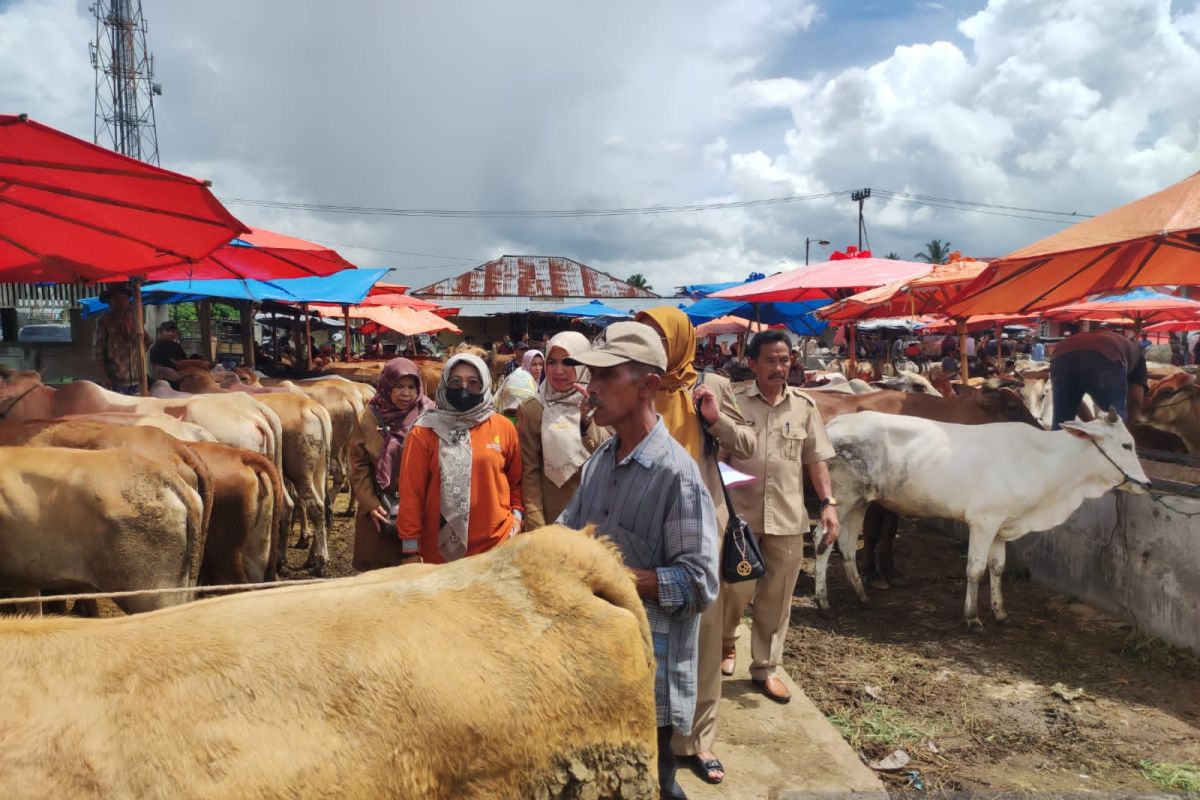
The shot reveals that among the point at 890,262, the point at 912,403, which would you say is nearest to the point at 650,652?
the point at 912,403

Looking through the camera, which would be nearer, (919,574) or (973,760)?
(973,760)

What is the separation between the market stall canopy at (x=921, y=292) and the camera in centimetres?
832

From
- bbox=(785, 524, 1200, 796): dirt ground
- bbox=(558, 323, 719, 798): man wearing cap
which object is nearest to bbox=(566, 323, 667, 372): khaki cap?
bbox=(558, 323, 719, 798): man wearing cap

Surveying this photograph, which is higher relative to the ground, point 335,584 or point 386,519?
point 335,584

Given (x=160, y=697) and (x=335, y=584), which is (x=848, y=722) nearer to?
(x=335, y=584)

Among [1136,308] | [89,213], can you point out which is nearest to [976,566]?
[89,213]

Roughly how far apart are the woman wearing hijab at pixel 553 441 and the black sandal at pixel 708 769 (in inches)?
50.4

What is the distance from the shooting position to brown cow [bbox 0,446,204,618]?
4117 mm

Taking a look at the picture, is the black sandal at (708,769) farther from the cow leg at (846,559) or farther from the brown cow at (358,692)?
the cow leg at (846,559)

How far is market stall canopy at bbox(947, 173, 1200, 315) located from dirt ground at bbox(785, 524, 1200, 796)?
8.61 ft

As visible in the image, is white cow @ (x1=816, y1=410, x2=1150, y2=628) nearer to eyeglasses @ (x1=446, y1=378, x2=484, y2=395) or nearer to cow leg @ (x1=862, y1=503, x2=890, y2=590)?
cow leg @ (x1=862, y1=503, x2=890, y2=590)

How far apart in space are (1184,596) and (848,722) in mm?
2549

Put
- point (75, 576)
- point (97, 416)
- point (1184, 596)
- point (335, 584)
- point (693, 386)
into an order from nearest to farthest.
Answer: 1. point (335, 584)
2. point (693, 386)
3. point (75, 576)
4. point (1184, 596)
5. point (97, 416)

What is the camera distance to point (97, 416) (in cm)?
556
